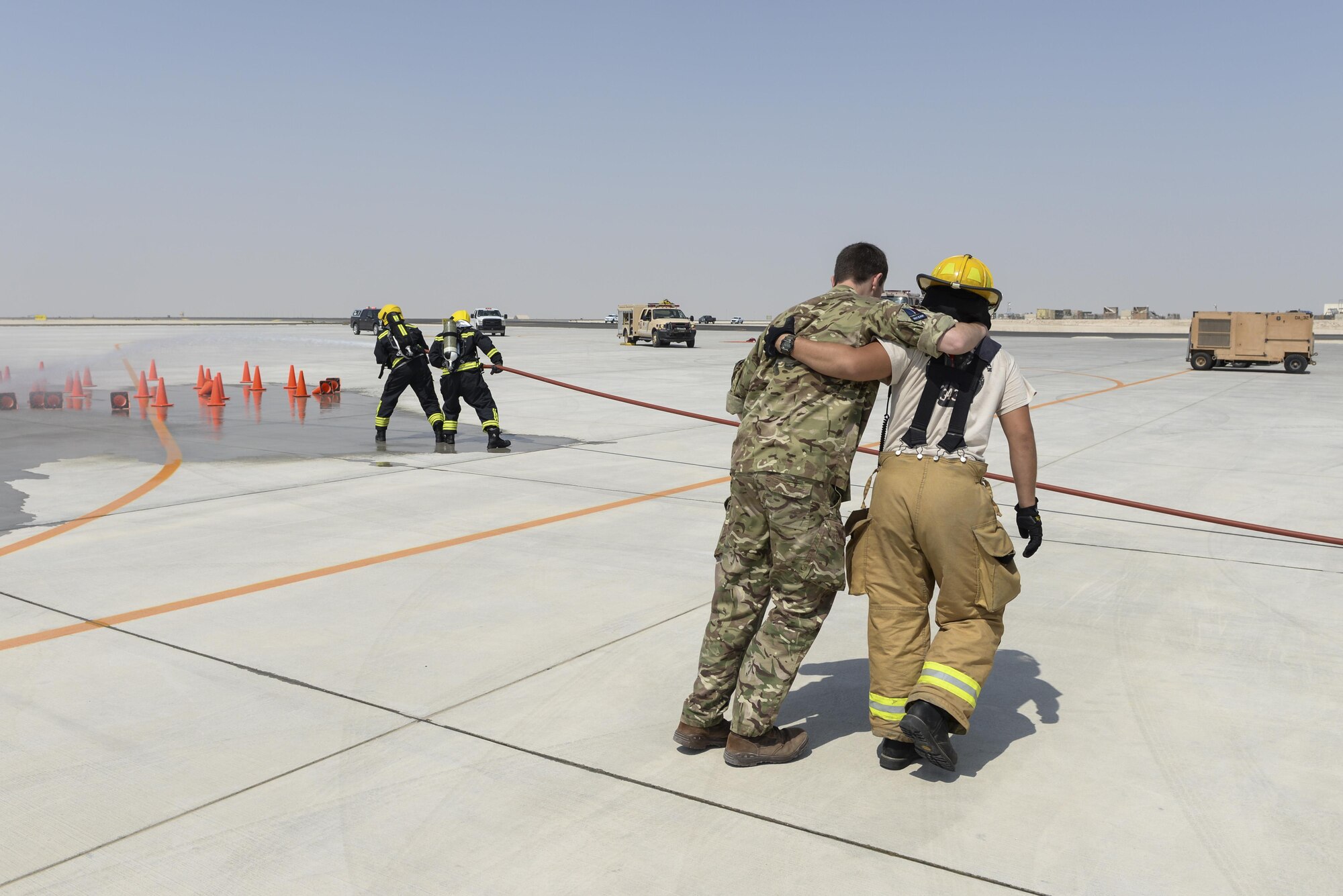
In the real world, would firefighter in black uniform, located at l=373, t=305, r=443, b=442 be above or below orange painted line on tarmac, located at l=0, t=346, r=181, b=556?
above

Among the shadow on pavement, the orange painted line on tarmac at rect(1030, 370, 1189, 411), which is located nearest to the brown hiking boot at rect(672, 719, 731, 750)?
the shadow on pavement

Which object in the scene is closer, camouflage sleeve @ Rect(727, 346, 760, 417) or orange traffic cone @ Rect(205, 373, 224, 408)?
camouflage sleeve @ Rect(727, 346, 760, 417)

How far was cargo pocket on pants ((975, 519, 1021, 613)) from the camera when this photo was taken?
367cm

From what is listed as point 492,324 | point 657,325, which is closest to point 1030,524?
point 657,325

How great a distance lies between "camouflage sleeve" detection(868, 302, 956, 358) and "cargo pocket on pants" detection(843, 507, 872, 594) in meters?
0.65

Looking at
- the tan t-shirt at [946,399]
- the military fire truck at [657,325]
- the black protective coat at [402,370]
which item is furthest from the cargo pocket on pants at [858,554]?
the military fire truck at [657,325]

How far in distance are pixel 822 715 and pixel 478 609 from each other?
7.22 ft

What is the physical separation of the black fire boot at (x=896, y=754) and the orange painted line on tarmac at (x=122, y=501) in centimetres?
604

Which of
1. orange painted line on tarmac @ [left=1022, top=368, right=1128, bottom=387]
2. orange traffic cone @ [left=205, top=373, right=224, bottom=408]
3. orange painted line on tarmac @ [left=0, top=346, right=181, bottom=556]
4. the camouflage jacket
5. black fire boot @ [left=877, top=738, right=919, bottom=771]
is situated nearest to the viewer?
the camouflage jacket

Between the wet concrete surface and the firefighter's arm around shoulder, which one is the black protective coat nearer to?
the wet concrete surface

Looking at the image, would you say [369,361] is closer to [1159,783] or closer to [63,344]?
[63,344]

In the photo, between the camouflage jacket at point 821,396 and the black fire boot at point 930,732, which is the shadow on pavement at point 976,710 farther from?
the camouflage jacket at point 821,396

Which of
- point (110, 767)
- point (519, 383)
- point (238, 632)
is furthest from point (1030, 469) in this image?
point (519, 383)

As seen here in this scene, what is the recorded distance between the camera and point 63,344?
4131 cm
